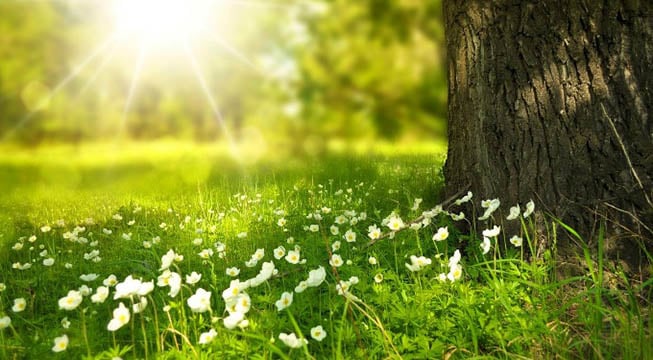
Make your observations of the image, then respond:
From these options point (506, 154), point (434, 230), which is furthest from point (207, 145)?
point (506, 154)

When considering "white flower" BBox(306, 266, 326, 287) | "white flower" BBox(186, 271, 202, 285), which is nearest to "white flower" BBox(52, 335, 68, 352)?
"white flower" BBox(186, 271, 202, 285)

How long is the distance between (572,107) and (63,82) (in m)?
3.89

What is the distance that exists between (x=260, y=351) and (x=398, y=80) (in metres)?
4.49

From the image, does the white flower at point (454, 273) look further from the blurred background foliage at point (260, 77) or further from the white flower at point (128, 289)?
the blurred background foliage at point (260, 77)

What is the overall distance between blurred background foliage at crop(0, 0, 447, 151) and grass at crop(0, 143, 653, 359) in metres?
0.58

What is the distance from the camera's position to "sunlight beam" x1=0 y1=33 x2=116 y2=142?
3951 millimetres

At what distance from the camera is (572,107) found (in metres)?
2.00

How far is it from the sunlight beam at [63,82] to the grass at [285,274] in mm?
176

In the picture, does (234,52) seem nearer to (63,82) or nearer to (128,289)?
(63,82)

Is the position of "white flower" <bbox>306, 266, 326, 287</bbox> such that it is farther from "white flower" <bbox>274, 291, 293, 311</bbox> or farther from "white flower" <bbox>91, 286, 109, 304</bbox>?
"white flower" <bbox>91, 286, 109, 304</bbox>

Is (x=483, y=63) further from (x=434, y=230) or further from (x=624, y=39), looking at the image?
(x=434, y=230)

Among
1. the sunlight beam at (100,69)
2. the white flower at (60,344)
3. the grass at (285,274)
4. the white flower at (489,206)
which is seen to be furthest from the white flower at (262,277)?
the sunlight beam at (100,69)

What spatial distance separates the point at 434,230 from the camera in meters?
2.46

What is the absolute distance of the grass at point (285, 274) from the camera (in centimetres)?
154
